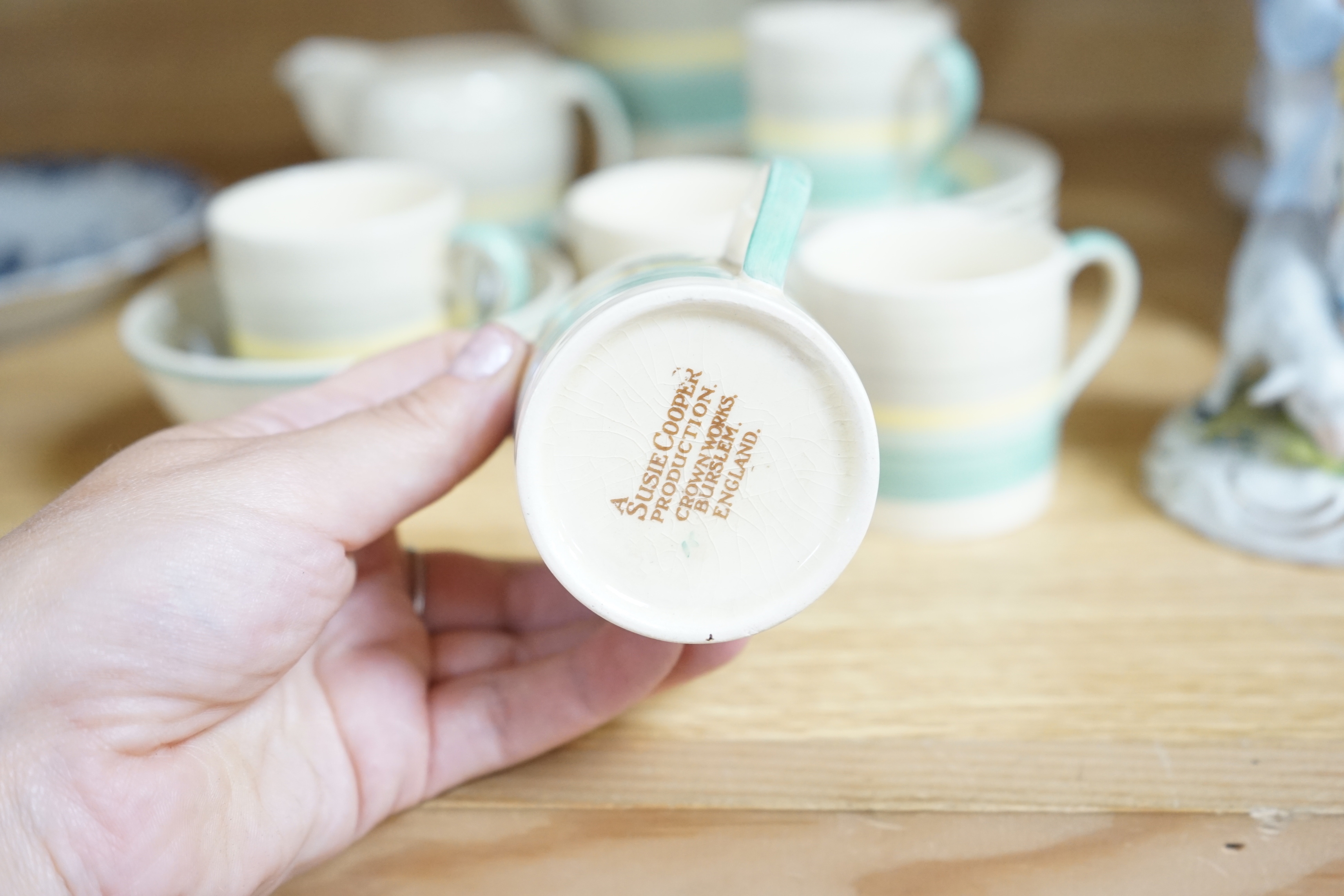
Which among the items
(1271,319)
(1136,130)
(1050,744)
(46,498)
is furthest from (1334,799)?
(1136,130)

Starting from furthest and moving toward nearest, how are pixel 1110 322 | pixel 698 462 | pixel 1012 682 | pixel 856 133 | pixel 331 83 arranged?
pixel 331 83, pixel 856 133, pixel 1110 322, pixel 1012 682, pixel 698 462

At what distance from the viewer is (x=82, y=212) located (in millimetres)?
912

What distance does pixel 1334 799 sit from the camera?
1.35 feet

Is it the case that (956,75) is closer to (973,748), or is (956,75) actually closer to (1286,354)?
(1286,354)

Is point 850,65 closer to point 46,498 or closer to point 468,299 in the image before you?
point 468,299

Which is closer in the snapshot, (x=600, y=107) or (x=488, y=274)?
(x=488, y=274)

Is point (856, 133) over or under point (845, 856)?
over

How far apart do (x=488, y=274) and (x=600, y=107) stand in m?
0.24

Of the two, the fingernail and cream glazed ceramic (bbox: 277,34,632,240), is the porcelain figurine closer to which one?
the fingernail

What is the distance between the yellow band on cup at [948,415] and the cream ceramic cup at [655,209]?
0.39 feet

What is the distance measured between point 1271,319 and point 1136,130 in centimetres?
60

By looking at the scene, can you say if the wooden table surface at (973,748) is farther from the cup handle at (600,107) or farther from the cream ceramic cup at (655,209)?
the cup handle at (600,107)

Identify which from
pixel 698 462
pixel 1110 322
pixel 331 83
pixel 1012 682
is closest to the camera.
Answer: pixel 698 462

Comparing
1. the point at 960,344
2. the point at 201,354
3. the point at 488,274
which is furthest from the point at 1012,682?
the point at 201,354
